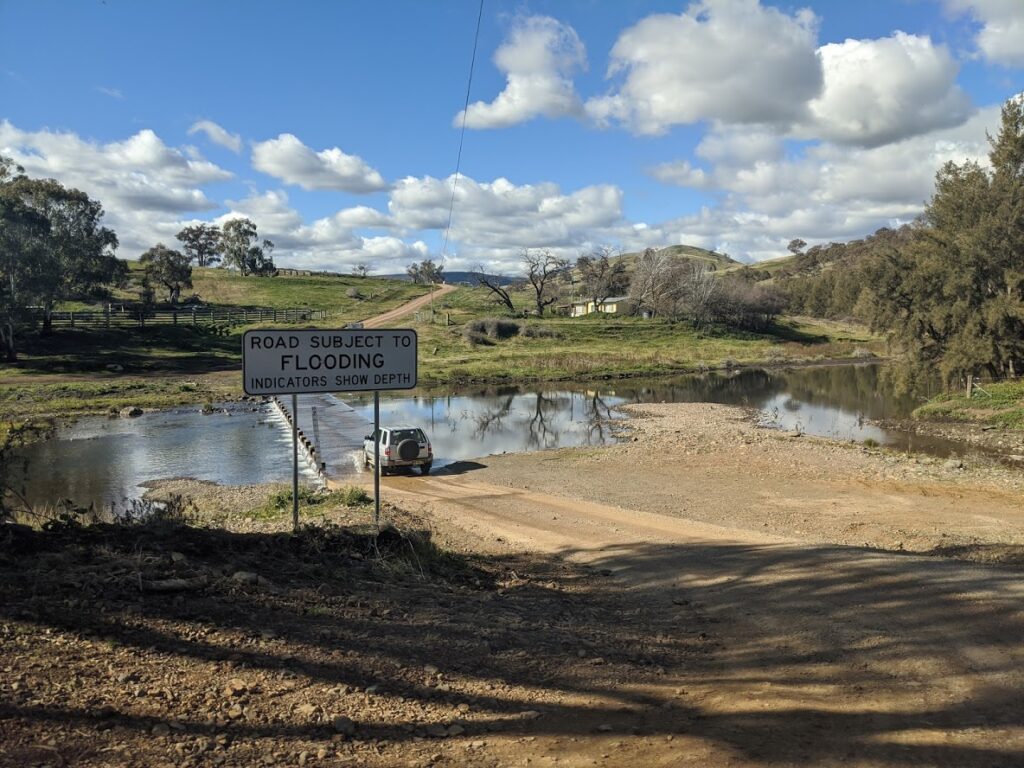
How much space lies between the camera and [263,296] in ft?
342

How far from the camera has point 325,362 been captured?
8664 millimetres

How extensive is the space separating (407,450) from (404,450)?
9cm

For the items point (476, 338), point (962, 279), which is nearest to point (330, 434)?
point (962, 279)

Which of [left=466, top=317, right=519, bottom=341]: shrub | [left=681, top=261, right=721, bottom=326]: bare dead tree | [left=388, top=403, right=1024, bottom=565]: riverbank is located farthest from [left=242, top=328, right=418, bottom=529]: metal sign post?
[left=681, top=261, right=721, bottom=326]: bare dead tree

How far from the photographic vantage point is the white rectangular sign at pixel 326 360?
818 cm

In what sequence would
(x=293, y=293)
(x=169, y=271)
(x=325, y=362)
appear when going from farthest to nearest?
(x=293, y=293) < (x=169, y=271) < (x=325, y=362)

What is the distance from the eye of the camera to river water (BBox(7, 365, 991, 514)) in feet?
73.4

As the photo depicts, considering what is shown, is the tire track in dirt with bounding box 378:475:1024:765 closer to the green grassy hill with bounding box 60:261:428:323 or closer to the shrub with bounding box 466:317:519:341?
the shrub with bounding box 466:317:519:341

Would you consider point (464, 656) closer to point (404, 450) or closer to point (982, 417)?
point (404, 450)

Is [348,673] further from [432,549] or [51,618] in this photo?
[432,549]

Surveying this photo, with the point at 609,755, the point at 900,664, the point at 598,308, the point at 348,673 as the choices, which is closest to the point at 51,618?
the point at 348,673

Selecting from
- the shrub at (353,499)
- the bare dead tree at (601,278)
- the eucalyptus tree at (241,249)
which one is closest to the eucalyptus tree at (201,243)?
the eucalyptus tree at (241,249)

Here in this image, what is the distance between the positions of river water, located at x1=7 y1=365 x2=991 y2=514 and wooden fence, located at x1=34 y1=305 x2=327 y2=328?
3153 cm

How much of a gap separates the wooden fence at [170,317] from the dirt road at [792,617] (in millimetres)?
58425
